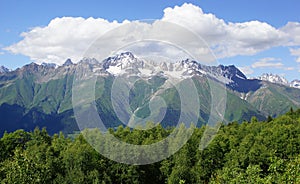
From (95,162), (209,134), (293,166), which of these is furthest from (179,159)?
(293,166)

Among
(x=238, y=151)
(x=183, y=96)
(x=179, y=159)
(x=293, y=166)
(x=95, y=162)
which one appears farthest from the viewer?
(x=238, y=151)

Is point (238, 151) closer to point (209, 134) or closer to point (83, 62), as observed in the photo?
point (209, 134)

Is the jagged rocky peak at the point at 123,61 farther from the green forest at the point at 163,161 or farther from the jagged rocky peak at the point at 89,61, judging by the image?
the green forest at the point at 163,161

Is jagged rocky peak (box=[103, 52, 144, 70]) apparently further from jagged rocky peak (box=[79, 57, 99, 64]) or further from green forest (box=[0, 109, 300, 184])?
green forest (box=[0, 109, 300, 184])

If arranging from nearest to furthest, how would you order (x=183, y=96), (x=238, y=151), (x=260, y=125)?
(x=183, y=96) → (x=238, y=151) → (x=260, y=125)

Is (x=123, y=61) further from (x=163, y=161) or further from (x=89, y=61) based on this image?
(x=163, y=161)

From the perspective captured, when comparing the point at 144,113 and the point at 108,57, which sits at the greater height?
the point at 108,57

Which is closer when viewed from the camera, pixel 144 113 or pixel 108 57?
pixel 108 57

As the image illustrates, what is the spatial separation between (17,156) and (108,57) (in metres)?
13.8

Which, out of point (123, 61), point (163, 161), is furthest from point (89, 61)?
point (163, 161)

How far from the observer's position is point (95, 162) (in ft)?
165

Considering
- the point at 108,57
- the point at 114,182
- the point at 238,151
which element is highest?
the point at 108,57

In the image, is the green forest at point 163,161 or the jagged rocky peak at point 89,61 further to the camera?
the green forest at point 163,161

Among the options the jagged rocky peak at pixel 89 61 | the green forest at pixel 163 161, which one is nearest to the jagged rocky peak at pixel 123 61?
the jagged rocky peak at pixel 89 61
